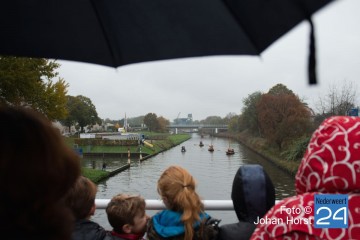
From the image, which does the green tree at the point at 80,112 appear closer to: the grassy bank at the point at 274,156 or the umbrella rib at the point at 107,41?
the grassy bank at the point at 274,156

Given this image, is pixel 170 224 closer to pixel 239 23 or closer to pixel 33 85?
pixel 239 23

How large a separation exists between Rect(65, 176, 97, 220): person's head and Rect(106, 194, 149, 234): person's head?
142 mm

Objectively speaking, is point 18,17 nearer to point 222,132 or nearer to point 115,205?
point 115,205

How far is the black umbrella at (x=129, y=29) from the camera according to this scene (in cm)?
130

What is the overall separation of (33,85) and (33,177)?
19.6 meters

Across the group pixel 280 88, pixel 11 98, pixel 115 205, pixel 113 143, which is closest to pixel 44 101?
pixel 11 98

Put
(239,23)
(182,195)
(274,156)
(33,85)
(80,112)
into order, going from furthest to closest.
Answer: (80,112) < (274,156) < (33,85) < (182,195) < (239,23)

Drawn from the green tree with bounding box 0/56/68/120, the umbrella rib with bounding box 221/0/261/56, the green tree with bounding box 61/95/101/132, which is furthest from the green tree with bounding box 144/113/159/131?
the umbrella rib with bounding box 221/0/261/56

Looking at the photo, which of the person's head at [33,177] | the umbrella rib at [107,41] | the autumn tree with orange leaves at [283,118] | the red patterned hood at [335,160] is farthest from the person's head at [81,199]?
the autumn tree with orange leaves at [283,118]

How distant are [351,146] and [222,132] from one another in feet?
336

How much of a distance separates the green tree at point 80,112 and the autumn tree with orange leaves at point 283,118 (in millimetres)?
28856

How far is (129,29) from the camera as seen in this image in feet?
4.72

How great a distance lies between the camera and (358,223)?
3.39ft

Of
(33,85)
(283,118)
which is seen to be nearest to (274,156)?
(283,118)
